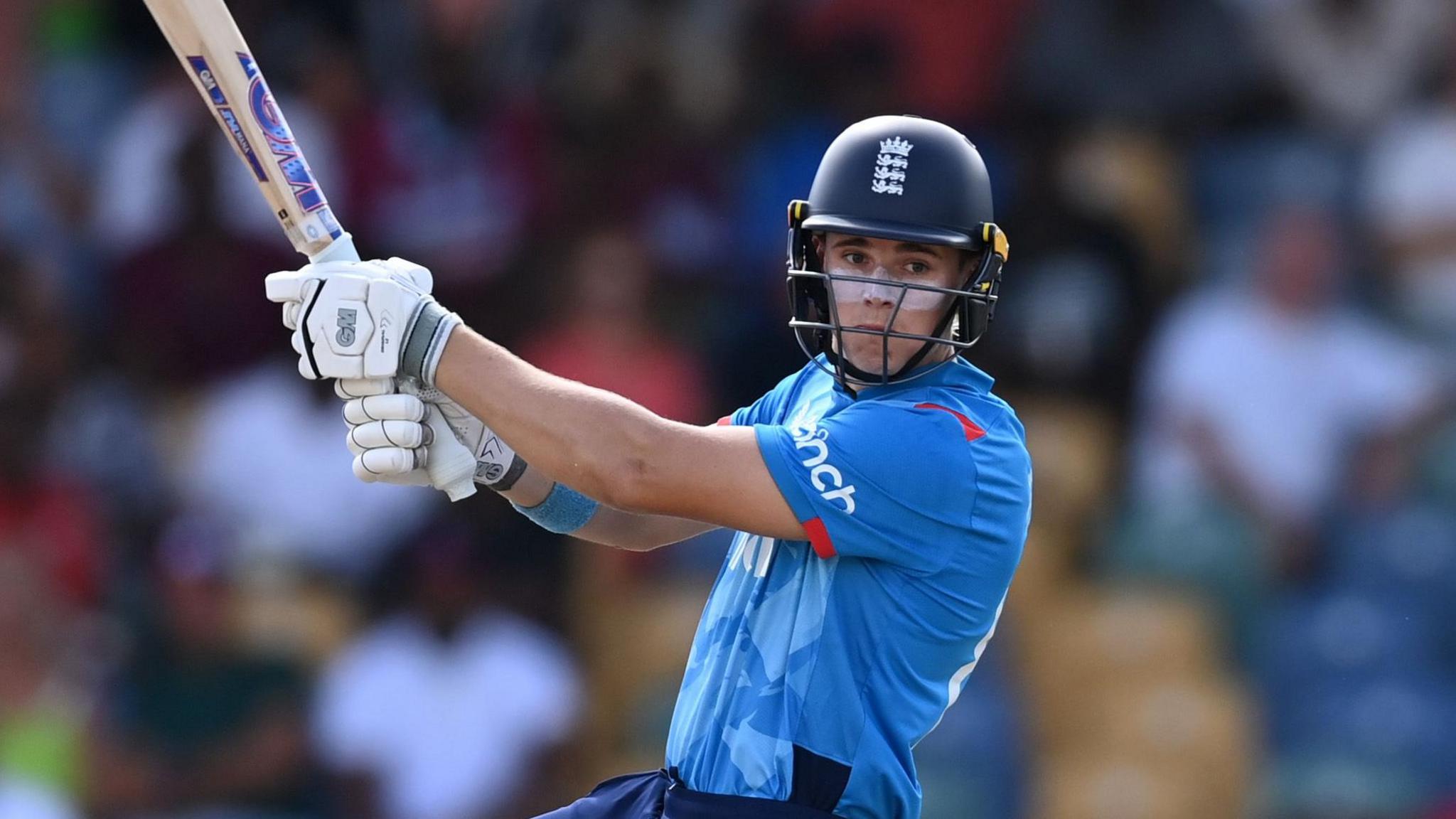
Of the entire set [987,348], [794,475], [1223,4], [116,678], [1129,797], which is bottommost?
[1129,797]

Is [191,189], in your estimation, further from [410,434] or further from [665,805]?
[665,805]

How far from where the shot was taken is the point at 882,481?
142 inches

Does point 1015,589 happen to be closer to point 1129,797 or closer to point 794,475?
point 1129,797

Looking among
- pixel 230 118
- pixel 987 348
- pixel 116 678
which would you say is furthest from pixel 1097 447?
pixel 230 118

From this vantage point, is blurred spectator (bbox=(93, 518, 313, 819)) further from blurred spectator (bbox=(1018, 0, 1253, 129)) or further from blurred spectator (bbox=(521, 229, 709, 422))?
blurred spectator (bbox=(1018, 0, 1253, 129))

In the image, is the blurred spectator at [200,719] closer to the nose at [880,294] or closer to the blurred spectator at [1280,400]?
A: the blurred spectator at [1280,400]

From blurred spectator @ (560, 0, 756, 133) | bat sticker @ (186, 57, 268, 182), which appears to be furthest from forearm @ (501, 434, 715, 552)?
blurred spectator @ (560, 0, 756, 133)

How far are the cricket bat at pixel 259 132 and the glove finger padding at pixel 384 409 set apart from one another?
0.13 meters

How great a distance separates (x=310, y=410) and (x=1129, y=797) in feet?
11.5

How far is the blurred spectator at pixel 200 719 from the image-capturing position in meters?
7.21

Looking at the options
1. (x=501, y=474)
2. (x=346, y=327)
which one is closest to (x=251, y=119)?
(x=346, y=327)

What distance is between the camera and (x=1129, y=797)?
726 cm

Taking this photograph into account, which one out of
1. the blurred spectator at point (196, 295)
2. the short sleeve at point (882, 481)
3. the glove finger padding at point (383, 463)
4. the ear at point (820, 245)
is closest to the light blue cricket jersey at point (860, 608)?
the short sleeve at point (882, 481)

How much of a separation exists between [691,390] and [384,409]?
405 cm
